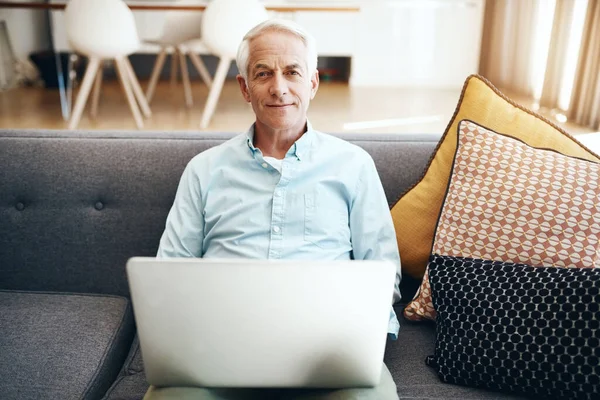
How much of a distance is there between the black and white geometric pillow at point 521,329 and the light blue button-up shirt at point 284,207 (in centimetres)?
18

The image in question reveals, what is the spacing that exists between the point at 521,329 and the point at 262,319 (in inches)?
20.1

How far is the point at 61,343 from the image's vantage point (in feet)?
4.07

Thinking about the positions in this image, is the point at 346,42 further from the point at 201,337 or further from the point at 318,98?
the point at 201,337

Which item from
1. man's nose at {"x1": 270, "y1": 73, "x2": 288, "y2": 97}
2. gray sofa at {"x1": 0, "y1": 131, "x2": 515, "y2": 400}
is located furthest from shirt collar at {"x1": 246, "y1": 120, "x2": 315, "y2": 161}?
gray sofa at {"x1": 0, "y1": 131, "x2": 515, "y2": 400}

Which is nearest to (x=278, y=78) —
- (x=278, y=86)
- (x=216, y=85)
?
(x=278, y=86)

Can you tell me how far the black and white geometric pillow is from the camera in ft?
3.26

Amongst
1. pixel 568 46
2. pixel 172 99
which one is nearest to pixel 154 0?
pixel 172 99

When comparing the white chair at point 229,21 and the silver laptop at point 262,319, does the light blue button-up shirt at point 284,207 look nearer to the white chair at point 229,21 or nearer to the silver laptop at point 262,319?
the silver laptop at point 262,319

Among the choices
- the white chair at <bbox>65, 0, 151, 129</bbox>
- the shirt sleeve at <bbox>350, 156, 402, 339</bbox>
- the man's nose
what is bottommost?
the shirt sleeve at <bbox>350, 156, 402, 339</bbox>

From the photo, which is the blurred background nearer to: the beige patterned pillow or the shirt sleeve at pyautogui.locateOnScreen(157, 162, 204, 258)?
the shirt sleeve at pyautogui.locateOnScreen(157, 162, 204, 258)

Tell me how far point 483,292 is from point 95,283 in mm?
985

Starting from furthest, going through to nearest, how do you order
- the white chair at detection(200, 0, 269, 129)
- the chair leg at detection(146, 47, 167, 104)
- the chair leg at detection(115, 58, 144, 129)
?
the chair leg at detection(146, 47, 167, 104)
the chair leg at detection(115, 58, 144, 129)
the white chair at detection(200, 0, 269, 129)

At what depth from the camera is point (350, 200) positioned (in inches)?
51.4

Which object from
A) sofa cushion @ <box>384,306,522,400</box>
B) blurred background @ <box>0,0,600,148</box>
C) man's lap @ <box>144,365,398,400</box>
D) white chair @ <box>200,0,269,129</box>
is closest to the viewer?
man's lap @ <box>144,365,398,400</box>
